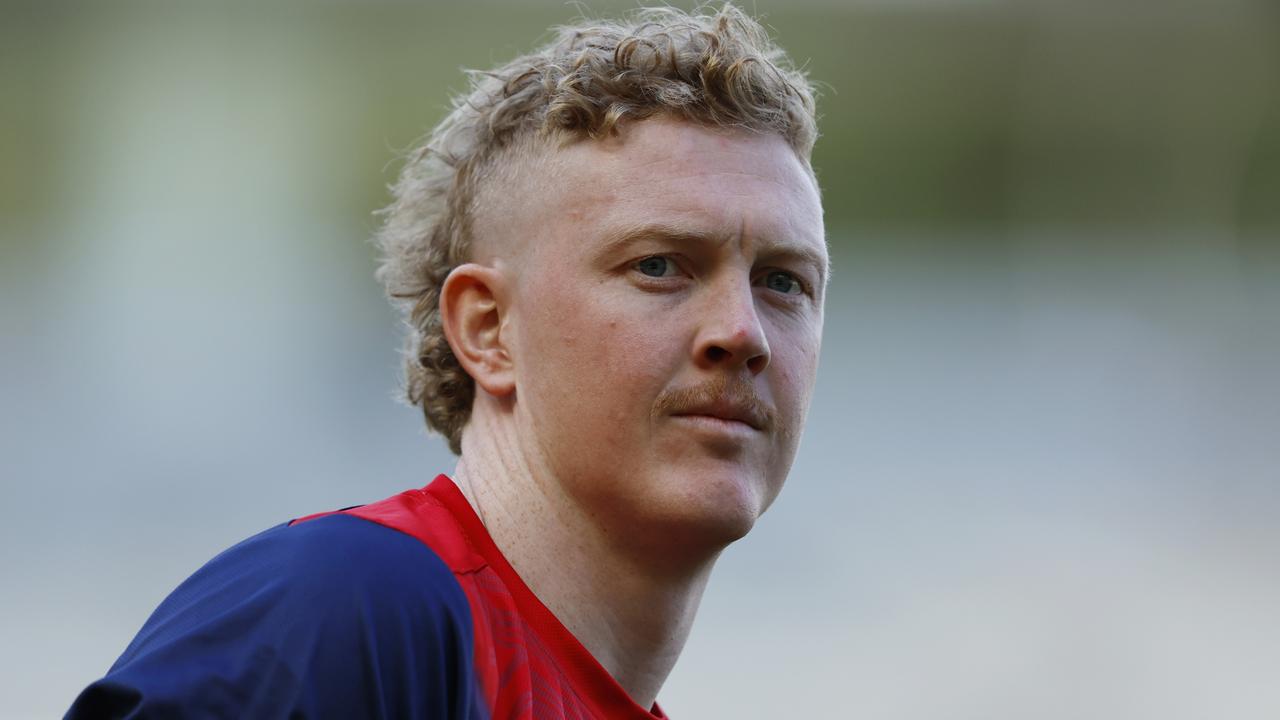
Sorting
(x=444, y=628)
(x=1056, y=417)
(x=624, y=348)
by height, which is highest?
(x=1056, y=417)

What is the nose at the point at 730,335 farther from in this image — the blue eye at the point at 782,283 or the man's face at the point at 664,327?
the blue eye at the point at 782,283

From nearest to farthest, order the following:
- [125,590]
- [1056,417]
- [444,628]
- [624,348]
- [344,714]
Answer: [344,714], [444,628], [624,348], [125,590], [1056,417]

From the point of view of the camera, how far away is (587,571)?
6.75 feet

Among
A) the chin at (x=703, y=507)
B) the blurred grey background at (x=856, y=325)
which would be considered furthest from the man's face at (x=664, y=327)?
the blurred grey background at (x=856, y=325)

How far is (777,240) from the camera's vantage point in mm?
2146

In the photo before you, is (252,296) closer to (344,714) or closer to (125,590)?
(125,590)

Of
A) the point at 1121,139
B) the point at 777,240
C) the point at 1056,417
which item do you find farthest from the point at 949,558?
the point at 777,240

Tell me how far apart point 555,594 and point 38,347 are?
6706 mm

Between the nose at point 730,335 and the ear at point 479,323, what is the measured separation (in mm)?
344

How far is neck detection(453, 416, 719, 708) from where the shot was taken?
205cm

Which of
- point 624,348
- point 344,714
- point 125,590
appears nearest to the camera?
point 344,714

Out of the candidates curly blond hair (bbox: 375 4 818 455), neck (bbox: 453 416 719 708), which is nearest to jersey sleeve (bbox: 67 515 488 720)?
neck (bbox: 453 416 719 708)

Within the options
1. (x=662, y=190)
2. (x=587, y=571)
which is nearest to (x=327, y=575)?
(x=587, y=571)

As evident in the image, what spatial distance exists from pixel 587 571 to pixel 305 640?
1.89 feet
